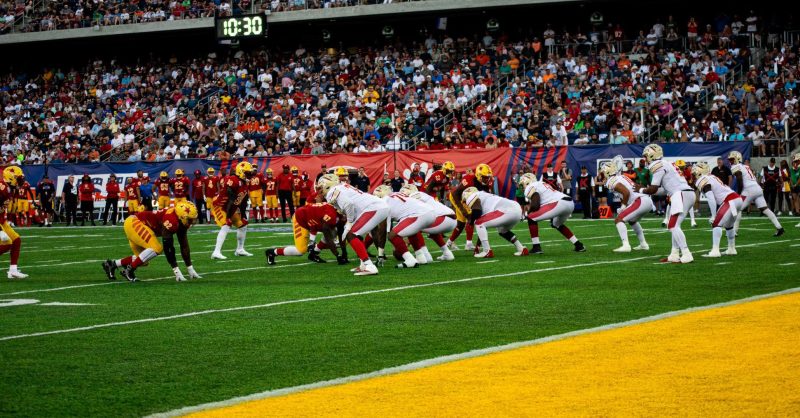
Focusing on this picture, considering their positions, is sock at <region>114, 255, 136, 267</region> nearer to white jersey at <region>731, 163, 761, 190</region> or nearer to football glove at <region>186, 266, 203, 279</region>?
football glove at <region>186, 266, 203, 279</region>

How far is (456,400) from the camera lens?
643 cm

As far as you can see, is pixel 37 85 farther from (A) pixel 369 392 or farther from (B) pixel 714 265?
(A) pixel 369 392

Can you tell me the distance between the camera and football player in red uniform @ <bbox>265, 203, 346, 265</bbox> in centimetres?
1662

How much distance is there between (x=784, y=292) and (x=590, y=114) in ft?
73.0

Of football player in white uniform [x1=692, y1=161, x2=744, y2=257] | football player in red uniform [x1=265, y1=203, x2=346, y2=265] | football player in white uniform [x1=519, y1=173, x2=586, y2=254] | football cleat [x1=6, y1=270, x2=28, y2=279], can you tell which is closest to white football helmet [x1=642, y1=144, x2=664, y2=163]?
football player in white uniform [x1=692, y1=161, x2=744, y2=257]

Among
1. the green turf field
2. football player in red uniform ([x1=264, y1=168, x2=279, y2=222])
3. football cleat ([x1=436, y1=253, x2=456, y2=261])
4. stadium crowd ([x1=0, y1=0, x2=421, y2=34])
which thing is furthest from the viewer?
stadium crowd ([x1=0, y1=0, x2=421, y2=34])

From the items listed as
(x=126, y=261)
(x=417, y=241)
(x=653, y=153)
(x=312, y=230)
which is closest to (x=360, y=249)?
(x=417, y=241)

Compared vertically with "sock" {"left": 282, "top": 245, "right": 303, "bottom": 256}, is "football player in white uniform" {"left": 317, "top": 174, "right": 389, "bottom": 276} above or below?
above

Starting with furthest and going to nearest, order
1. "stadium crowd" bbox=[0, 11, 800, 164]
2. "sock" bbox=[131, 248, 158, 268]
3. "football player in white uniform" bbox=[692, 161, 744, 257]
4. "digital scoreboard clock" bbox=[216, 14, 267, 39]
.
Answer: "digital scoreboard clock" bbox=[216, 14, 267, 39] < "stadium crowd" bbox=[0, 11, 800, 164] < "football player in white uniform" bbox=[692, 161, 744, 257] < "sock" bbox=[131, 248, 158, 268]

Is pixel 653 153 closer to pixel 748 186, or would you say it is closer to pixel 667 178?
pixel 667 178

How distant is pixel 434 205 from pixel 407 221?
92cm

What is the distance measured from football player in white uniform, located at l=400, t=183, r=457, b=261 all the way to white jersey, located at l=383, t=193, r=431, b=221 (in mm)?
234

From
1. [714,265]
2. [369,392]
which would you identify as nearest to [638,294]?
[714,265]

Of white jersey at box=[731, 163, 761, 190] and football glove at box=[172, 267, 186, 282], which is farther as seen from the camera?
white jersey at box=[731, 163, 761, 190]
